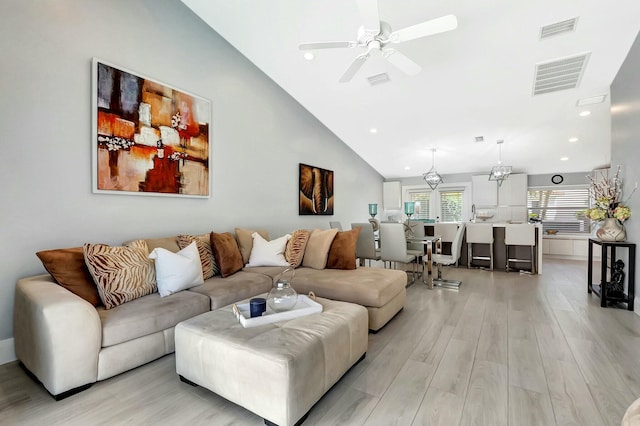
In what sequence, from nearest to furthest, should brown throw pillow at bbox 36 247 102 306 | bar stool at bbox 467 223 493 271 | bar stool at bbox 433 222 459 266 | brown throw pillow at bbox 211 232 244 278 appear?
brown throw pillow at bbox 36 247 102 306
brown throw pillow at bbox 211 232 244 278
bar stool at bbox 467 223 493 271
bar stool at bbox 433 222 459 266

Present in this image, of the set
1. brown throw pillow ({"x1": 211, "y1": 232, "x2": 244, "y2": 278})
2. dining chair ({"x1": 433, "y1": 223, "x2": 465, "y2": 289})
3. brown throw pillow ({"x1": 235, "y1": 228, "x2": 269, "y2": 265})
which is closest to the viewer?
brown throw pillow ({"x1": 211, "y1": 232, "x2": 244, "y2": 278})

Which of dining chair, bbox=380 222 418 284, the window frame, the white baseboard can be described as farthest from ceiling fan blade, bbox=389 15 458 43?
the window frame

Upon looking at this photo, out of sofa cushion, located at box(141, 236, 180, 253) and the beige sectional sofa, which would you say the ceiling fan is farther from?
sofa cushion, located at box(141, 236, 180, 253)

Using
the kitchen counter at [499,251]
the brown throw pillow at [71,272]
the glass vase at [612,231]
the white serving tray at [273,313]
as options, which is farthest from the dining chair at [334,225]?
the brown throw pillow at [71,272]

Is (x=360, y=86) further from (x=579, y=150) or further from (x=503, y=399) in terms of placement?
(x=579, y=150)

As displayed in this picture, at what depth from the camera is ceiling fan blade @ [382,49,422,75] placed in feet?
8.67

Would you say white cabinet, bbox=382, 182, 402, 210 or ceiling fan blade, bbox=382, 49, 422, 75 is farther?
white cabinet, bbox=382, 182, 402, 210

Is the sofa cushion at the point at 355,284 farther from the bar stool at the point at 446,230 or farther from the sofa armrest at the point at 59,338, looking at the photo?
the bar stool at the point at 446,230

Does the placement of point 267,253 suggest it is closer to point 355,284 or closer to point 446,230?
point 355,284

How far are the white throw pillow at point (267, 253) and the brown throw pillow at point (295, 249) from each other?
0.17ft

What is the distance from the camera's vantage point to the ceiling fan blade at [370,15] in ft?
6.84

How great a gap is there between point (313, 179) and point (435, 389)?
14.1ft

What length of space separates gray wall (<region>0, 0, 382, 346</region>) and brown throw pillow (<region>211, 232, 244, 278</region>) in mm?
499

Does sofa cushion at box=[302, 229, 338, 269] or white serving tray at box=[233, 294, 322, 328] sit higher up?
sofa cushion at box=[302, 229, 338, 269]
